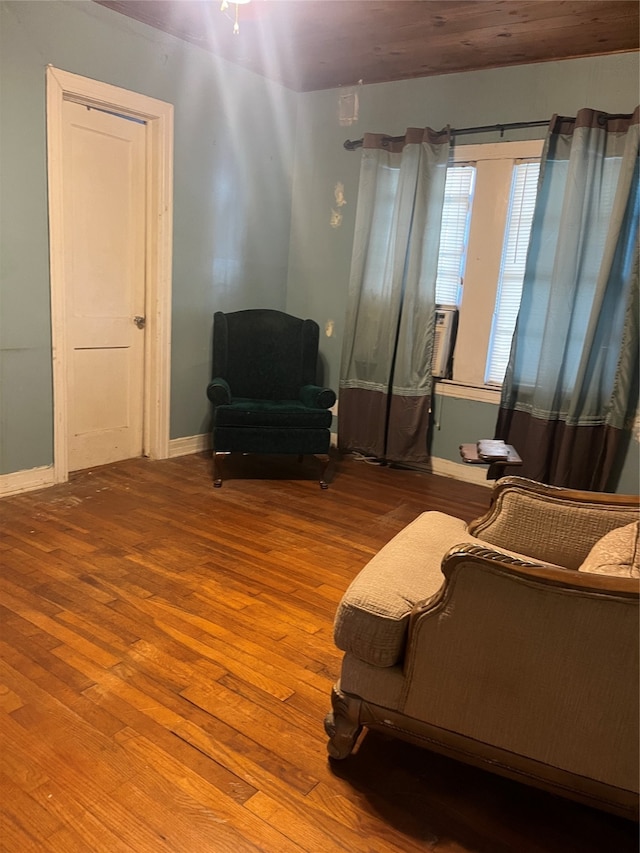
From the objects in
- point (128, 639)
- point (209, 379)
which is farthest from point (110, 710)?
point (209, 379)

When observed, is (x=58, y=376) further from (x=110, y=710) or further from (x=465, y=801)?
(x=465, y=801)

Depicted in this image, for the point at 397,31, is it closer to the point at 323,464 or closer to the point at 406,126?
the point at 406,126

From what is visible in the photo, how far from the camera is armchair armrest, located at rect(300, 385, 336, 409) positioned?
3930mm

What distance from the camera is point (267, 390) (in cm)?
424

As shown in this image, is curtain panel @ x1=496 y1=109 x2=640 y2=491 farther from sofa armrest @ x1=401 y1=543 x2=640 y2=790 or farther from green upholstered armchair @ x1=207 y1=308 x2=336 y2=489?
sofa armrest @ x1=401 y1=543 x2=640 y2=790

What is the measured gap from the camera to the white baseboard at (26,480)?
134 inches

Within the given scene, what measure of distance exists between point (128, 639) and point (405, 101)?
371 cm

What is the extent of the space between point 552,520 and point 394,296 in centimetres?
248

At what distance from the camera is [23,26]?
3.07 meters

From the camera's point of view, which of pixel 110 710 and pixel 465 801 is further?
pixel 110 710

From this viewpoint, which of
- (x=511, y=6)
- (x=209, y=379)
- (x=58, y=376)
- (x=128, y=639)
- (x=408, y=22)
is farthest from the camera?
(x=209, y=379)

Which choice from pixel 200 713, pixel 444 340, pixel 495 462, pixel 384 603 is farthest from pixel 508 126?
pixel 200 713

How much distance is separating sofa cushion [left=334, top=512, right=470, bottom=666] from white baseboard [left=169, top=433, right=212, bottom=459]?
108 inches

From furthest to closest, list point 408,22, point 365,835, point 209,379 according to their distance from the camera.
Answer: point 209,379
point 408,22
point 365,835
